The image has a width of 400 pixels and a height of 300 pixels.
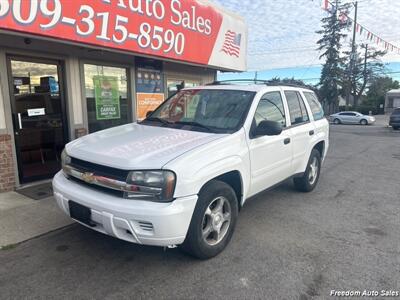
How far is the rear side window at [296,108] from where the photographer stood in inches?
187

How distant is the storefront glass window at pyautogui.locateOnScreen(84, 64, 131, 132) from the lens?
6.76m

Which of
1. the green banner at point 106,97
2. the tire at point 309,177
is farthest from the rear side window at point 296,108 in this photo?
the green banner at point 106,97

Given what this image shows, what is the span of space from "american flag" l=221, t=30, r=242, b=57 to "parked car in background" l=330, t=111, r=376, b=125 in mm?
26270

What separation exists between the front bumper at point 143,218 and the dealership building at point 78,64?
10.9ft

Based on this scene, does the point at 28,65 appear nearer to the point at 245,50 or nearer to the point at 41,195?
the point at 41,195

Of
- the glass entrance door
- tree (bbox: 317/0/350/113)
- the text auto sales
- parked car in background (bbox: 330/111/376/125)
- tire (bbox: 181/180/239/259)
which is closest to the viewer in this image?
tire (bbox: 181/180/239/259)

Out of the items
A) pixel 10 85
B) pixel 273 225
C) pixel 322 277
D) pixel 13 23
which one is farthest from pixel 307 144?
pixel 10 85

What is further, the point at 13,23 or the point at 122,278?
the point at 13,23

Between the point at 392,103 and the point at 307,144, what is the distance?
190 feet

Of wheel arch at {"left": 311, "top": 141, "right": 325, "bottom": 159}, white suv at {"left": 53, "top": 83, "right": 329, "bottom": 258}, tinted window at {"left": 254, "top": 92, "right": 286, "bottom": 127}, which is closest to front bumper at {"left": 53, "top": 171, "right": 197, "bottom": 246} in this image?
white suv at {"left": 53, "top": 83, "right": 329, "bottom": 258}

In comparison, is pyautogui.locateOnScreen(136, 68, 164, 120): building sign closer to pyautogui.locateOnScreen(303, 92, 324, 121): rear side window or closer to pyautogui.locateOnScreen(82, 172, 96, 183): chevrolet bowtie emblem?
pyautogui.locateOnScreen(303, 92, 324, 121): rear side window

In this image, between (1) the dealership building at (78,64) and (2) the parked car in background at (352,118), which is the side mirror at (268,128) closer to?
(1) the dealership building at (78,64)

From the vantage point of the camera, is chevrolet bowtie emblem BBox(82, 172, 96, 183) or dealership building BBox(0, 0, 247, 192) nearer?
chevrolet bowtie emblem BBox(82, 172, 96, 183)

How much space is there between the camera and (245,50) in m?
10.8
